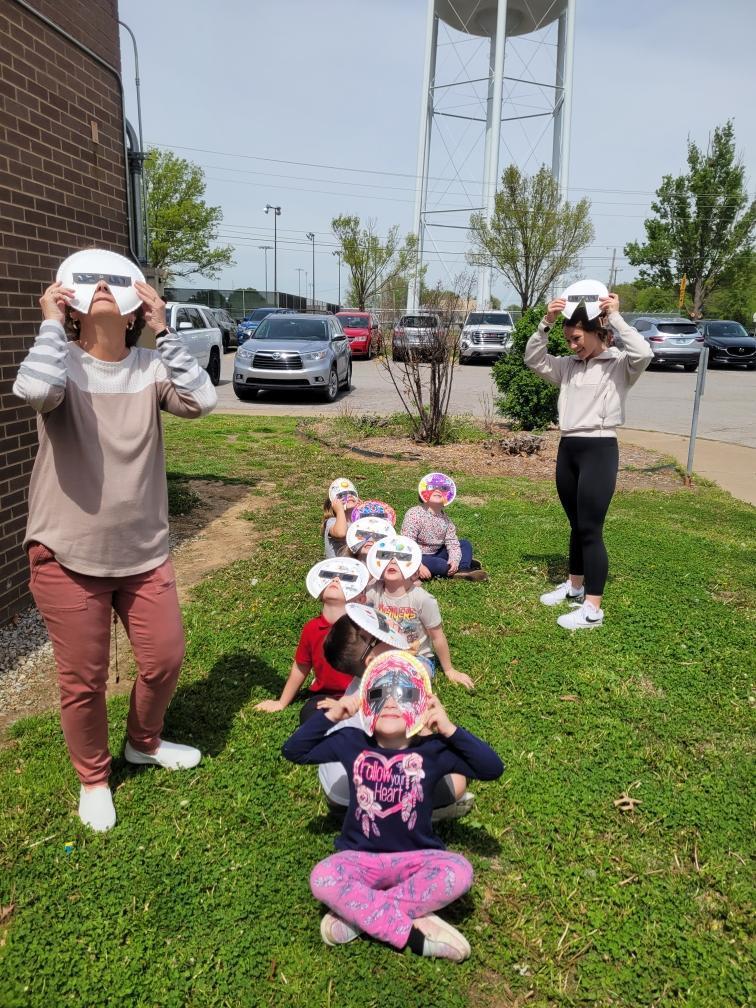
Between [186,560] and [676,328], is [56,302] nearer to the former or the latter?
[186,560]

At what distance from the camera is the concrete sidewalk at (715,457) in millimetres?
9361

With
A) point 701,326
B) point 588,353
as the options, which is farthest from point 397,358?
point 701,326

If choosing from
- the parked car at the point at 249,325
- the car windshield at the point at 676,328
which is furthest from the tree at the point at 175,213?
the car windshield at the point at 676,328

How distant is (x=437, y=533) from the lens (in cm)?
550

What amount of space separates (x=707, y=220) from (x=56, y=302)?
38001 mm

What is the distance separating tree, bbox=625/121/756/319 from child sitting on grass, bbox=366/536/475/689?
3647 centimetres

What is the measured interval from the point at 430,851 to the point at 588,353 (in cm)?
313

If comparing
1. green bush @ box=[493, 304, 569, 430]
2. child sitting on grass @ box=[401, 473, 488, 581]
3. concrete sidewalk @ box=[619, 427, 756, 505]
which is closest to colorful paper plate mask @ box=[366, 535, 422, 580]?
child sitting on grass @ box=[401, 473, 488, 581]

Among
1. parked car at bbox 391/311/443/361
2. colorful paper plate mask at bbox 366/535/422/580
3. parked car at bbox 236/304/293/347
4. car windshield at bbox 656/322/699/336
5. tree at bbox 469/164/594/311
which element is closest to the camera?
colorful paper plate mask at bbox 366/535/422/580

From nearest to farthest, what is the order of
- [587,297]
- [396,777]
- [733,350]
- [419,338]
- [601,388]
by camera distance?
[396,777]
[587,297]
[601,388]
[419,338]
[733,350]

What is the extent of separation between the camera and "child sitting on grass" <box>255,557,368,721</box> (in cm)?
337

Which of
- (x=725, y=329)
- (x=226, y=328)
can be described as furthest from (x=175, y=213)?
(x=725, y=329)

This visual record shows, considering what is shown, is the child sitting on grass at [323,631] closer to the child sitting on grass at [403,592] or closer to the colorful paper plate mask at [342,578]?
the colorful paper plate mask at [342,578]

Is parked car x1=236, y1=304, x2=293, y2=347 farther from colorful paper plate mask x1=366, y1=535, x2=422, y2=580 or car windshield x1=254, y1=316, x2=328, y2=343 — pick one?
colorful paper plate mask x1=366, y1=535, x2=422, y2=580
